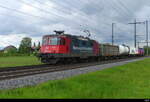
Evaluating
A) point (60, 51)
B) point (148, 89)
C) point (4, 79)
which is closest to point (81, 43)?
point (60, 51)

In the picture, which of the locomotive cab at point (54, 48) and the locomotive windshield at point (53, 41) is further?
the locomotive windshield at point (53, 41)

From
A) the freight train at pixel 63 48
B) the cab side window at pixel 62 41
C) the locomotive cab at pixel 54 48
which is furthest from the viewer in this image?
the cab side window at pixel 62 41

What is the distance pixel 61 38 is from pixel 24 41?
124m

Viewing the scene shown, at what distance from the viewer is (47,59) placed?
25.8m

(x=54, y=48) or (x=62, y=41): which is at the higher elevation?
(x=62, y=41)

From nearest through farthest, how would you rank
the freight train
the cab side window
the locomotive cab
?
the locomotive cab → the freight train → the cab side window

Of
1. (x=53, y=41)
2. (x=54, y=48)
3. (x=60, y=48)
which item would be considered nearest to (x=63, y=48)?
(x=60, y=48)

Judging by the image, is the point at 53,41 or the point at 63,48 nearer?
the point at 63,48

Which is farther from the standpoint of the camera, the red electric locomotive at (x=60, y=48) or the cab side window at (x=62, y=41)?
the cab side window at (x=62, y=41)

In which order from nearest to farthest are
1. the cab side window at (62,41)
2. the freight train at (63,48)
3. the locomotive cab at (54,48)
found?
the locomotive cab at (54,48) → the freight train at (63,48) → the cab side window at (62,41)

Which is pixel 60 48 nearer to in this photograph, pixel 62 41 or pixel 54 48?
pixel 54 48

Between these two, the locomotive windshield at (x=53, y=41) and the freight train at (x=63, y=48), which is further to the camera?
the locomotive windshield at (x=53, y=41)

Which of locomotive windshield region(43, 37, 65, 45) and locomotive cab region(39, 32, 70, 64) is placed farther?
locomotive windshield region(43, 37, 65, 45)

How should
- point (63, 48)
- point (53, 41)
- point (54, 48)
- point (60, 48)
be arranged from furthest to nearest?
point (53, 41) < point (54, 48) < point (63, 48) < point (60, 48)
